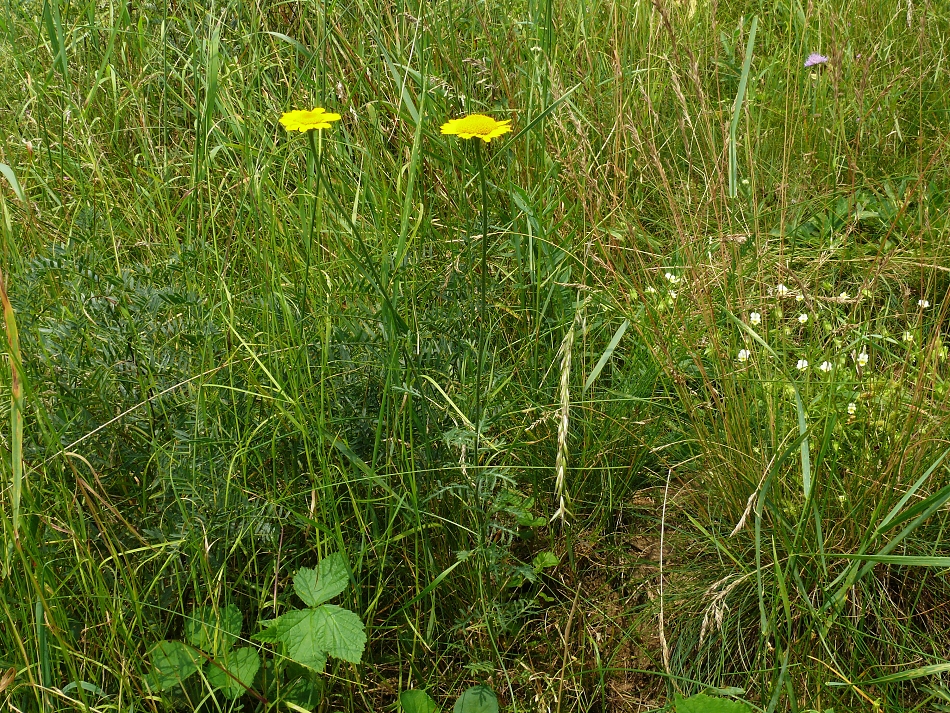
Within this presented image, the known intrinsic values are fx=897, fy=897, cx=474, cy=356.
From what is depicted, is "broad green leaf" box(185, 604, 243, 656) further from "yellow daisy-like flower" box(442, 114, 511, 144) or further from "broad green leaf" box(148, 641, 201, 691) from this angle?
"yellow daisy-like flower" box(442, 114, 511, 144)

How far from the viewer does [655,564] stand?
152cm

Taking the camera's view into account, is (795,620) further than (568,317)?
No

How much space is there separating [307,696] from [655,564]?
606mm

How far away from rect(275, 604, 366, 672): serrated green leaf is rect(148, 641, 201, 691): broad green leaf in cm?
13

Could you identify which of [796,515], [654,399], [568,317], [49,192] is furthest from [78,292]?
[796,515]

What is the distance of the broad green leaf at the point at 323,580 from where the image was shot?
1328 millimetres

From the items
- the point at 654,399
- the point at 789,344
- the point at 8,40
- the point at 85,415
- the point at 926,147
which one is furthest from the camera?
the point at 8,40

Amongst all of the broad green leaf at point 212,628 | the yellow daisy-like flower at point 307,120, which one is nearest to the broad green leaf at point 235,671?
the broad green leaf at point 212,628

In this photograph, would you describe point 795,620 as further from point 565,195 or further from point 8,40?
point 8,40

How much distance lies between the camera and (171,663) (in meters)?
1.30

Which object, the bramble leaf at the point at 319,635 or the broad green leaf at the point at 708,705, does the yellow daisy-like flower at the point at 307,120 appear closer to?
the bramble leaf at the point at 319,635

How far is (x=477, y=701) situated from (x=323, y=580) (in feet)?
0.96

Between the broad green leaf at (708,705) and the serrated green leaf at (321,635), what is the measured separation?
1.47 ft

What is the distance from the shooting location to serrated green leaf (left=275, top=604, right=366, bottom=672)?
4.16ft
